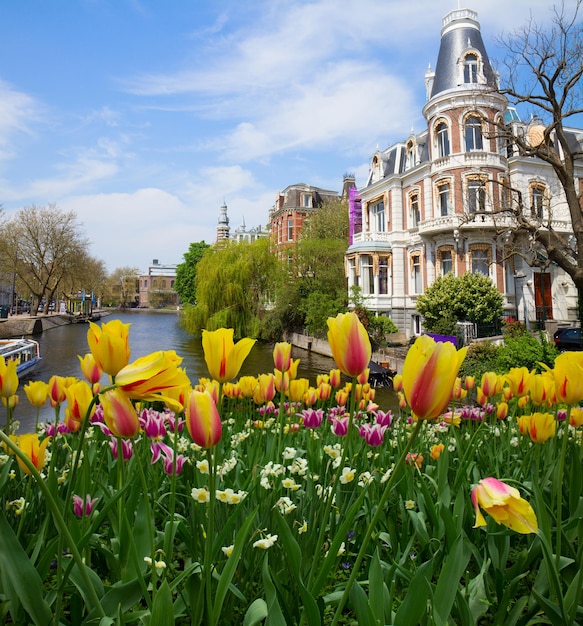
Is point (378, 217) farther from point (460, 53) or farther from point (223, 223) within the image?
point (223, 223)

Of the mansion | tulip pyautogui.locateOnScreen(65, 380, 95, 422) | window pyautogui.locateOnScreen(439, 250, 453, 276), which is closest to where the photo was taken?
tulip pyautogui.locateOnScreen(65, 380, 95, 422)

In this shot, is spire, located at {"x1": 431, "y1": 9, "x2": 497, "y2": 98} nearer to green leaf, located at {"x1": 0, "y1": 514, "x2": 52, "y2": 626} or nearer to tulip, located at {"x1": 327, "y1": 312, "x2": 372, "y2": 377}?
tulip, located at {"x1": 327, "y1": 312, "x2": 372, "y2": 377}

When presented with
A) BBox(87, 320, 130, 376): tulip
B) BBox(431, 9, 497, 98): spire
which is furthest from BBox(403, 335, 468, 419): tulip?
BBox(431, 9, 497, 98): spire

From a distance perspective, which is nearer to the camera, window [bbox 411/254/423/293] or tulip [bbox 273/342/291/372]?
Result: tulip [bbox 273/342/291/372]

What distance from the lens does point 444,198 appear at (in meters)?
20.0

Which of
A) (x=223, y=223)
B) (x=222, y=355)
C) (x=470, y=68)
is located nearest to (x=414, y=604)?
(x=222, y=355)

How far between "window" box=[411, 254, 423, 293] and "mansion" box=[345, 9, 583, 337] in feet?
0.15

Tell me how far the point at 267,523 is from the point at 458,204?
19.7 metres

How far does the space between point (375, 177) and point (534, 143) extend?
7546 mm

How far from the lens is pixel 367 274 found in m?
22.8

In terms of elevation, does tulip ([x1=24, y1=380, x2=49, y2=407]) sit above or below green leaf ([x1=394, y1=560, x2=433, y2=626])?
above

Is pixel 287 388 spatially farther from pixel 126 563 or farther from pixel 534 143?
pixel 534 143

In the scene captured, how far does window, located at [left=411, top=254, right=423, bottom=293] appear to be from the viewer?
21438mm

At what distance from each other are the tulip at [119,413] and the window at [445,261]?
19.9 m
